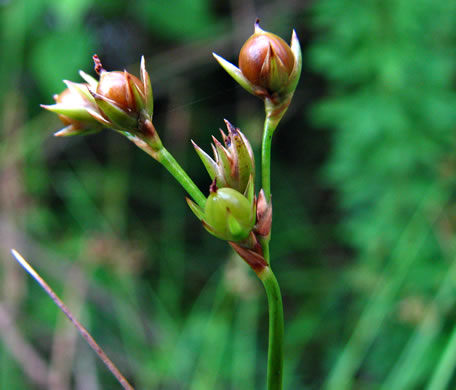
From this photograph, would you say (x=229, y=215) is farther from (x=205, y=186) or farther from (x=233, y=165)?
(x=205, y=186)

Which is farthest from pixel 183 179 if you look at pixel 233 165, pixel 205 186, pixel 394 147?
pixel 205 186

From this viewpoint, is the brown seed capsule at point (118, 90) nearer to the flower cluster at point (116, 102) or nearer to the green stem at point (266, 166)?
the flower cluster at point (116, 102)

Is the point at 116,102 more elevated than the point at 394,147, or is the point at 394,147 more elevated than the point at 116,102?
the point at 116,102

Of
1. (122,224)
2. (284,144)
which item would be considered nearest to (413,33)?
(284,144)

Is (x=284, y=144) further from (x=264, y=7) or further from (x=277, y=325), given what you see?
(x=277, y=325)

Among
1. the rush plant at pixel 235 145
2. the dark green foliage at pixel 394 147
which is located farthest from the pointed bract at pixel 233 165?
the dark green foliage at pixel 394 147

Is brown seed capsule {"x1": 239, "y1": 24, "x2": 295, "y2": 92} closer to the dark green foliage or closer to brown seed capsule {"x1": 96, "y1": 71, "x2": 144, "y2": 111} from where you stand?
brown seed capsule {"x1": 96, "y1": 71, "x2": 144, "y2": 111}

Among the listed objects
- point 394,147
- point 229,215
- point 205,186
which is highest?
point 229,215
